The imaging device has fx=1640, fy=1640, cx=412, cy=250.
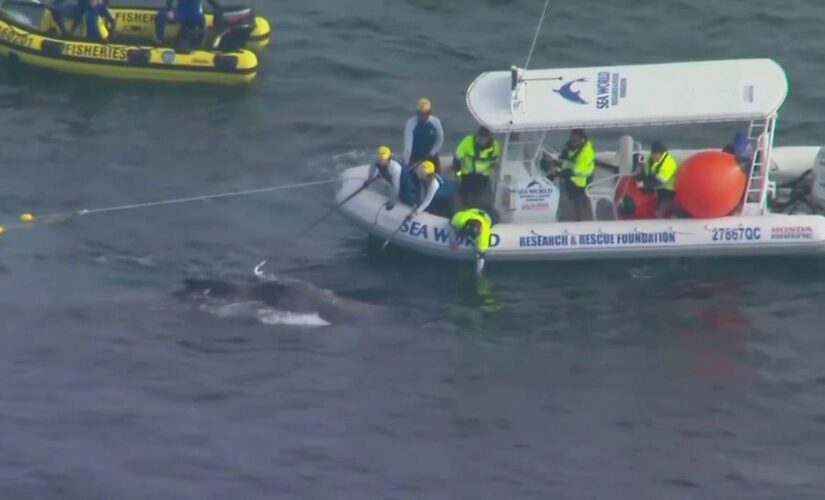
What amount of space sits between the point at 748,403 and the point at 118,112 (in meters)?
15.4

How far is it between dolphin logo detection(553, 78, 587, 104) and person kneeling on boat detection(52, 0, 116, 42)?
11.5m

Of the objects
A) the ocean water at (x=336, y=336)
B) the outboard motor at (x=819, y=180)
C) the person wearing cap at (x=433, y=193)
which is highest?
the outboard motor at (x=819, y=180)

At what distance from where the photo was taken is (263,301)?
25891mm

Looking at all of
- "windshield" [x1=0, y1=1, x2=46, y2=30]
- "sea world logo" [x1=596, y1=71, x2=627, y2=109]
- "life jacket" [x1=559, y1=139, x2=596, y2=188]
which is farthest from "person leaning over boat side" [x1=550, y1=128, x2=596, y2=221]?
"windshield" [x1=0, y1=1, x2=46, y2=30]

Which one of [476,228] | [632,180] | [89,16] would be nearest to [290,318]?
[476,228]

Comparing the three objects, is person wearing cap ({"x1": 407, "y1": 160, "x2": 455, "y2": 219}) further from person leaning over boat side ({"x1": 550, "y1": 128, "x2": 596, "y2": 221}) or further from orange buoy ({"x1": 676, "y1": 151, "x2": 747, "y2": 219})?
orange buoy ({"x1": 676, "y1": 151, "x2": 747, "y2": 219})

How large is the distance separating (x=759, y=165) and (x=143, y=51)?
43.8ft

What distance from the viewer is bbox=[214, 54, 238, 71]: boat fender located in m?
33.3

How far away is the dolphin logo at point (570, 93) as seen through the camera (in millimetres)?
26266

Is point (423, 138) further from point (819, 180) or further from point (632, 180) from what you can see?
point (819, 180)

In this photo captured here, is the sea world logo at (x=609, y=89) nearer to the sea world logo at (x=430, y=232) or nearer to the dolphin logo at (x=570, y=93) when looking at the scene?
the dolphin logo at (x=570, y=93)

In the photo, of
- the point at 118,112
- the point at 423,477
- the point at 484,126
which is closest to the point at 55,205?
the point at 118,112

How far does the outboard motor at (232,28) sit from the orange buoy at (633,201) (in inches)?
410

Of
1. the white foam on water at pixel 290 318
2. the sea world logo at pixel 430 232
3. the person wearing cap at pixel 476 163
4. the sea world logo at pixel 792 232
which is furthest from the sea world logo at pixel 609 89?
the white foam on water at pixel 290 318
